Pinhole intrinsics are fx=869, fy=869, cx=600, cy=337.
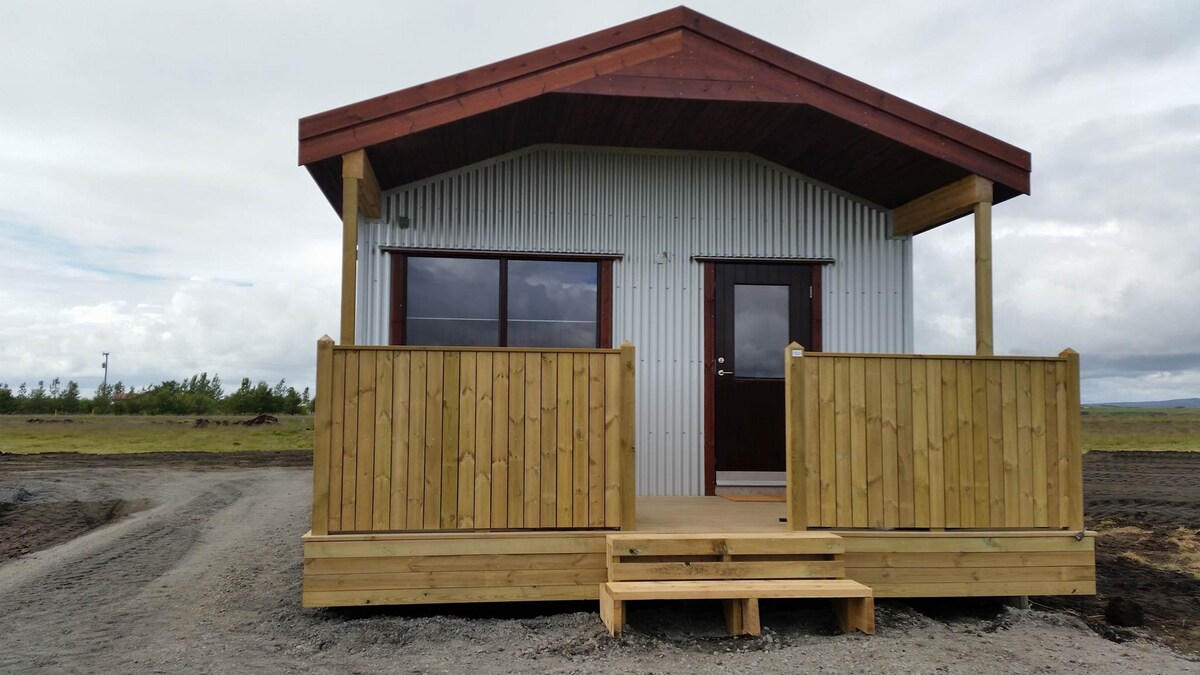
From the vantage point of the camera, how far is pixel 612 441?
17.1 feet

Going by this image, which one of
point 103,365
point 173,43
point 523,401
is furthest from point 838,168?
point 103,365

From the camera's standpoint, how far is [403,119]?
5.61m

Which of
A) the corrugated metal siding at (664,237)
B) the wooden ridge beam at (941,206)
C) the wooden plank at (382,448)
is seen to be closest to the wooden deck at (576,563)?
the wooden plank at (382,448)

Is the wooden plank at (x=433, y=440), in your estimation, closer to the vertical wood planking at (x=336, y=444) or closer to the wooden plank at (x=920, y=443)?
the vertical wood planking at (x=336, y=444)

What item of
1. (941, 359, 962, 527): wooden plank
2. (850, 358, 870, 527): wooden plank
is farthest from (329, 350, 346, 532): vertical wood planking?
(941, 359, 962, 527): wooden plank

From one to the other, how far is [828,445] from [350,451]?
2.87 metres

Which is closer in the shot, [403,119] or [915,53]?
[403,119]

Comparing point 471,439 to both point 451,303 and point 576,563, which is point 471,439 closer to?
point 576,563

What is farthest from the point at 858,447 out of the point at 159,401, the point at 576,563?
the point at 159,401

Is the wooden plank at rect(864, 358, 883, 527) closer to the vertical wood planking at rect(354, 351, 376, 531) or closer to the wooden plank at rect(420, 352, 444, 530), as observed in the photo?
the wooden plank at rect(420, 352, 444, 530)

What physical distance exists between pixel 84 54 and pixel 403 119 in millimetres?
5551

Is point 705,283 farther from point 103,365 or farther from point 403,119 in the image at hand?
point 103,365

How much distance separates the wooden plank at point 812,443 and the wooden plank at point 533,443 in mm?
1621

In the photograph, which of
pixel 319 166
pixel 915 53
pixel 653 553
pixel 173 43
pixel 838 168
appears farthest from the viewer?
pixel 173 43
